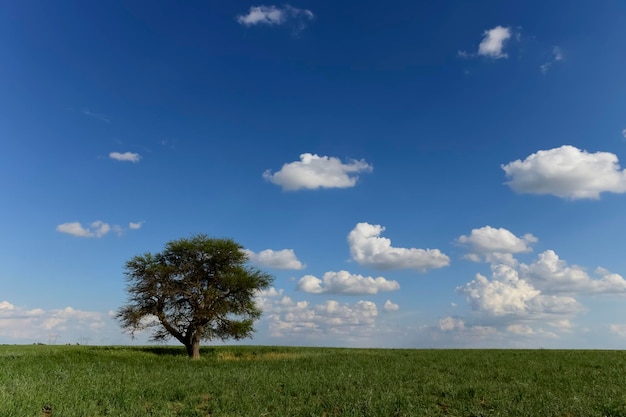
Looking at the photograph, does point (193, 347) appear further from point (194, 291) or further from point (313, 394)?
Result: point (313, 394)

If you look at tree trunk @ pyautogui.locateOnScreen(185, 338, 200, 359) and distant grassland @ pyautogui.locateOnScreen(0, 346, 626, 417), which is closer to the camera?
distant grassland @ pyautogui.locateOnScreen(0, 346, 626, 417)

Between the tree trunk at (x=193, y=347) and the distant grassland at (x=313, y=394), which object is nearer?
the distant grassland at (x=313, y=394)

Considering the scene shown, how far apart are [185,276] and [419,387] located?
30427mm

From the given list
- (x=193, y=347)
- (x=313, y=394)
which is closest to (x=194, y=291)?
(x=193, y=347)

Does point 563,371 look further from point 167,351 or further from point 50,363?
point 167,351

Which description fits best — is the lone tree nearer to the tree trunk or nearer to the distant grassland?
the tree trunk

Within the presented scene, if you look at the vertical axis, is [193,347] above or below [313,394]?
above

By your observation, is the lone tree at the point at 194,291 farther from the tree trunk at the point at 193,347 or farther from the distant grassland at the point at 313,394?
the distant grassland at the point at 313,394

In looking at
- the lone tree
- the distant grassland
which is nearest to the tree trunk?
the lone tree

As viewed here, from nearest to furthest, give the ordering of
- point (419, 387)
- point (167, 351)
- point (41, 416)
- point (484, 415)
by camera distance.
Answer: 1. point (41, 416)
2. point (484, 415)
3. point (419, 387)
4. point (167, 351)

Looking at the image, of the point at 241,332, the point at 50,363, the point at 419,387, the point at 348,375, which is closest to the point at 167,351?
the point at 241,332

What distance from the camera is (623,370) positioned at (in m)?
30.6

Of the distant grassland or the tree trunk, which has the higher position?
the tree trunk

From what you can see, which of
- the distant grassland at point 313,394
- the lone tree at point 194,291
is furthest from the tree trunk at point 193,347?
the distant grassland at point 313,394
